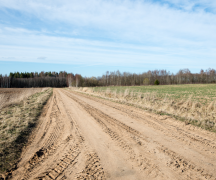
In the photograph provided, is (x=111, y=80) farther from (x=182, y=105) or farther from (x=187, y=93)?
(x=182, y=105)

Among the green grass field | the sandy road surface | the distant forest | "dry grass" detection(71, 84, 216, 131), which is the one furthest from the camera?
the distant forest

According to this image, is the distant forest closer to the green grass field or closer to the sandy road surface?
the green grass field

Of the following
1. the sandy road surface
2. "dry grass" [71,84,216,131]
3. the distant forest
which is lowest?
the sandy road surface

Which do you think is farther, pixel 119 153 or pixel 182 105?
pixel 182 105

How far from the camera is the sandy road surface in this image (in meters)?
3.42

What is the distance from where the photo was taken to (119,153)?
440 cm

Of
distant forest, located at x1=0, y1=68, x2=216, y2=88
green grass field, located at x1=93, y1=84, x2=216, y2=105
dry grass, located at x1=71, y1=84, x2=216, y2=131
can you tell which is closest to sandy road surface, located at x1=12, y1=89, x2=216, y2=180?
dry grass, located at x1=71, y1=84, x2=216, y2=131

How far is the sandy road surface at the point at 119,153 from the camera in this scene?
135 inches

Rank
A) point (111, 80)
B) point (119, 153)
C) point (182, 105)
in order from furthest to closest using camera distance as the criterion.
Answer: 1. point (111, 80)
2. point (182, 105)
3. point (119, 153)

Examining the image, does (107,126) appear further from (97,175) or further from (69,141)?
(97,175)

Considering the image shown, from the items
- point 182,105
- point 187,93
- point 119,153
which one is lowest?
point 119,153

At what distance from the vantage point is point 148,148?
15.6 feet

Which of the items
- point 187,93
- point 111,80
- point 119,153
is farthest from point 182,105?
point 111,80

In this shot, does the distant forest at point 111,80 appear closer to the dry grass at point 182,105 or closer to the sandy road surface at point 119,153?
the dry grass at point 182,105
